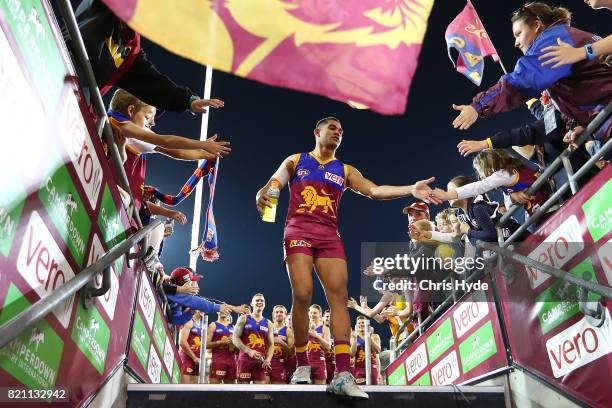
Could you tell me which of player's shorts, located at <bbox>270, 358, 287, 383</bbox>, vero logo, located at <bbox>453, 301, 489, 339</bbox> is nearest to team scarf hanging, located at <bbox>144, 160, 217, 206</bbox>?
vero logo, located at <bbox>453, 301, 489, 339</bbox>

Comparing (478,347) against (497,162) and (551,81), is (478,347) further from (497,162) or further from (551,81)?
(551,81)

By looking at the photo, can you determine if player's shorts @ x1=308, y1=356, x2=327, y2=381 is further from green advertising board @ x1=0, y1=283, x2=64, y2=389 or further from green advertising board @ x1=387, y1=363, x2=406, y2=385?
green advertising board @ x1=0, y1=283, x2=64, y2=389

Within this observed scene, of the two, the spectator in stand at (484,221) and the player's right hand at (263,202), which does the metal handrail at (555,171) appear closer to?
the spectator in stand at (484,221)

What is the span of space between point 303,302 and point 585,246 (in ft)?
5.95

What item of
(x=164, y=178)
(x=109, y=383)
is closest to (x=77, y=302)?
(x=109, y=383)

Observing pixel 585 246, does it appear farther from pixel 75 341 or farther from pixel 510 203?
pixel 75 341

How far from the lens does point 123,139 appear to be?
146 inches

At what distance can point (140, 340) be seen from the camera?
158 inches

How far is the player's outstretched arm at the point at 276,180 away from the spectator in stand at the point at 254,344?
511cm

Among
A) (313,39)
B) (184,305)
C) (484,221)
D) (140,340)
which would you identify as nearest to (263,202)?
(313,39)

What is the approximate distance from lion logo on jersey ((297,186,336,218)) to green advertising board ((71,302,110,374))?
166 centimetres

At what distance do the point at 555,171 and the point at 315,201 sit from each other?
1732 millimetres

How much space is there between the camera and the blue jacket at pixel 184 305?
21.8 ft

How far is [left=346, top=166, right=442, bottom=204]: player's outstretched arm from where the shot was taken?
3723 mm
